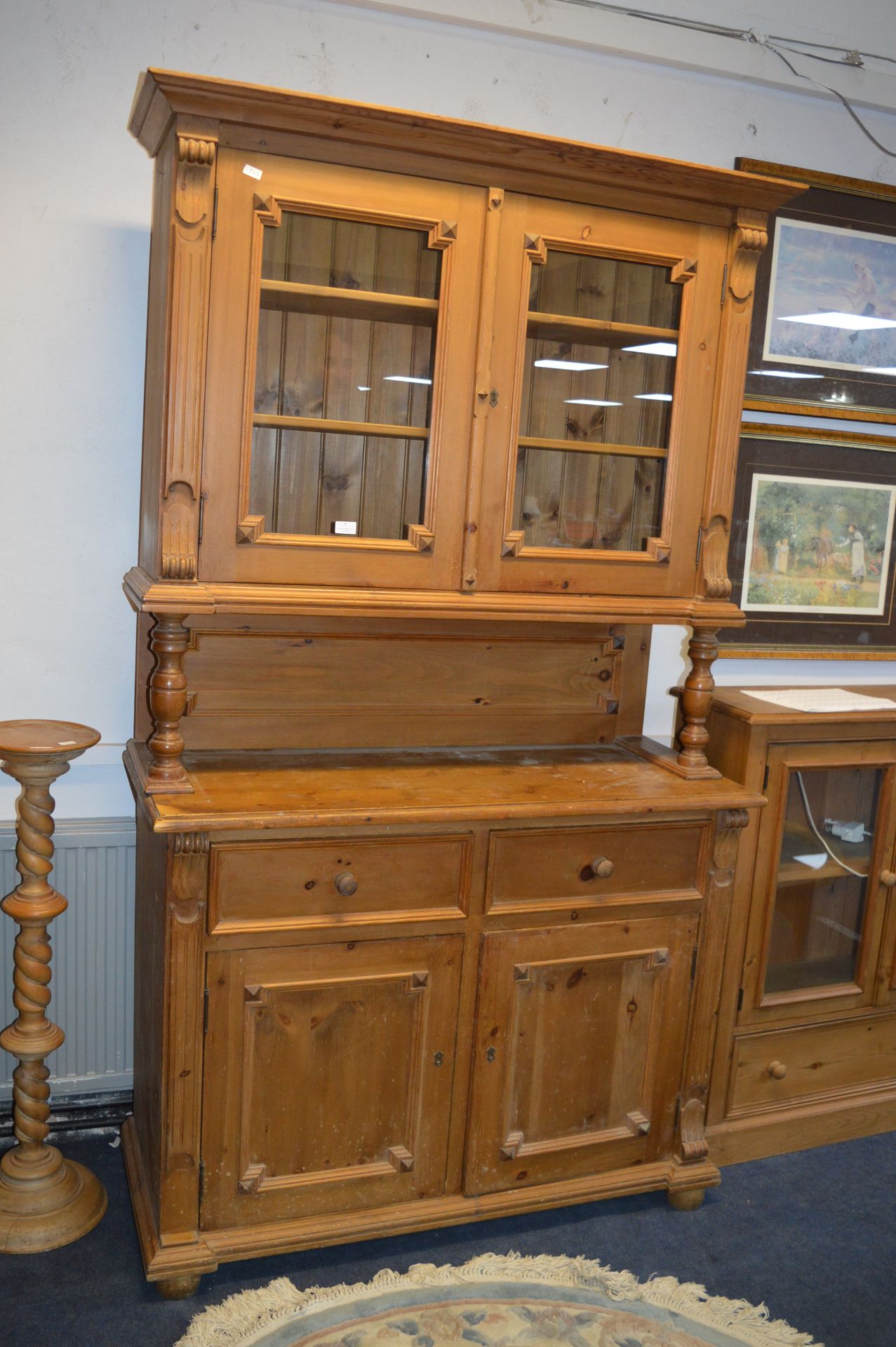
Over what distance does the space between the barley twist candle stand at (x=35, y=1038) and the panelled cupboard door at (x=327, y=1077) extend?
1.12ft

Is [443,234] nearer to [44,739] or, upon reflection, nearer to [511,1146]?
[44,739]

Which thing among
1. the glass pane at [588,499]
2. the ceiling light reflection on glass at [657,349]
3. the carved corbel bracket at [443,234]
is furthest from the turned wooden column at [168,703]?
the ceiling light reflection on glass at [657,349]

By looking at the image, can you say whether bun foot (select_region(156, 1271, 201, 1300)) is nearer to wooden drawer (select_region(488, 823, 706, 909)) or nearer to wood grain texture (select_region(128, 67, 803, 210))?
wooden drawer (select_region(488, 823, 706, 909))

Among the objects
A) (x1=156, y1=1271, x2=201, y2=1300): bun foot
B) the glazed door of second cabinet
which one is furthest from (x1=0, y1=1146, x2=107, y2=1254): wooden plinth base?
the glazed door of second cabinet

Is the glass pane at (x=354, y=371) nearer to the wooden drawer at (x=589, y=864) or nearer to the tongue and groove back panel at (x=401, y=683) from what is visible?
the tongue and groove back panel at (x=401, y=683)

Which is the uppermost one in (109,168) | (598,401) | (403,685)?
(109,168)

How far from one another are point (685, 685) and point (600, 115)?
4.45 ft

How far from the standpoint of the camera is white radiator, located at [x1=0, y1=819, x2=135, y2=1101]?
241 centimetres

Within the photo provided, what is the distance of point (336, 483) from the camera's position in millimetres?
2059

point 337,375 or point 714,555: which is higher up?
point 337,375

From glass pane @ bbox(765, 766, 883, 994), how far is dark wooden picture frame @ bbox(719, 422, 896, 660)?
437mm

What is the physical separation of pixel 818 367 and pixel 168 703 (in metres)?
1.89

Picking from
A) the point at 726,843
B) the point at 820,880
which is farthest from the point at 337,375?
the point at 820,880

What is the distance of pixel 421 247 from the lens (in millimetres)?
2010
